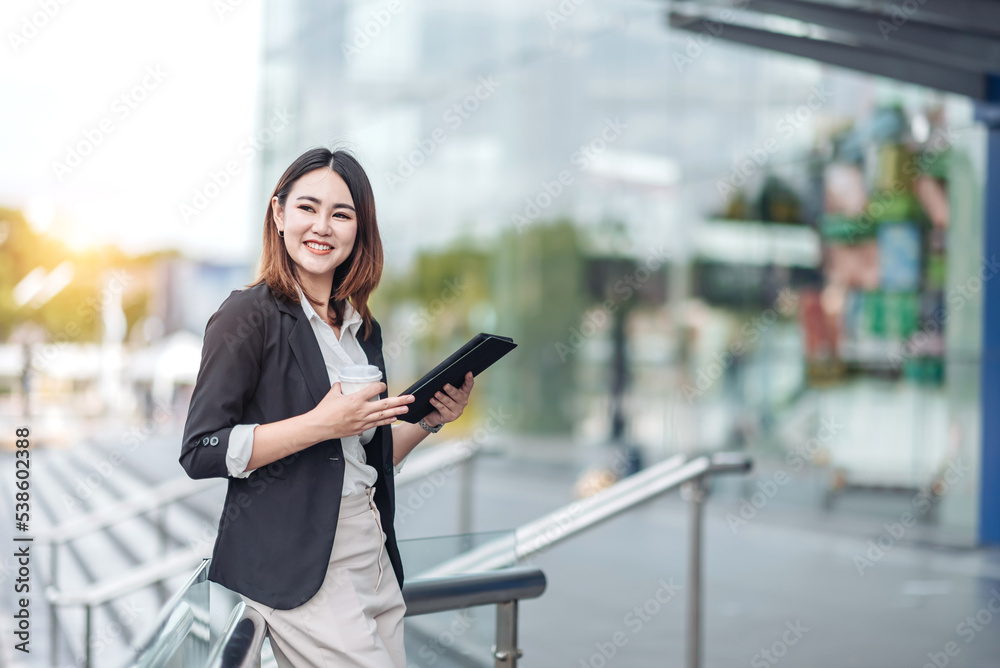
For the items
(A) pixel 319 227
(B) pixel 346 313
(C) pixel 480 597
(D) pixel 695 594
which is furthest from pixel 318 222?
(D) pixel 695 594

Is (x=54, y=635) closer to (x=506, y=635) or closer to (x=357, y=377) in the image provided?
(x=506, y=635)

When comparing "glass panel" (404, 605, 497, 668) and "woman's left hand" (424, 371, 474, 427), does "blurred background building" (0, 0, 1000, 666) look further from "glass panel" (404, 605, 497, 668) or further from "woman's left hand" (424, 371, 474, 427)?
"woman's left hand" (424, 371, 474, 427)

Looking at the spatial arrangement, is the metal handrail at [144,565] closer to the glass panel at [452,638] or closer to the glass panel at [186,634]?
the glass panel at [452,638]

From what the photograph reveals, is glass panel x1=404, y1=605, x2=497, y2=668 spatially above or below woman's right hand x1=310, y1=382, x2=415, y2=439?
below

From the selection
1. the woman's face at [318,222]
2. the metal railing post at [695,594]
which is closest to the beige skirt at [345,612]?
the woman's face at [318,222]

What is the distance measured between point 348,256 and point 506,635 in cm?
112

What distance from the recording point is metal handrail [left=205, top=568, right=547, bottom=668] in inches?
55.6

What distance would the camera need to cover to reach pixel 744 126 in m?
9.88

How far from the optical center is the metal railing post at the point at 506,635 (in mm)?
2271

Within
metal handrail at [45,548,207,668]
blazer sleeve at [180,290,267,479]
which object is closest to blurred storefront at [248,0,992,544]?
metal handrail at [45,548,207,668]

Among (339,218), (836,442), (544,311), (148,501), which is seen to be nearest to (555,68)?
(544,311)

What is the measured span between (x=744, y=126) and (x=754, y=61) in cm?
66

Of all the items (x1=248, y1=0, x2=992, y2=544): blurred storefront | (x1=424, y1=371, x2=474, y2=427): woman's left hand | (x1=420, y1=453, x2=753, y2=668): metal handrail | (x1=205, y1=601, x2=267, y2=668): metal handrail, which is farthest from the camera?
(x1=248, y1=0, x2=992, y2=544): blurred storefront

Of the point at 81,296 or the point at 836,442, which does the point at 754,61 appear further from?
the point at 81,296
